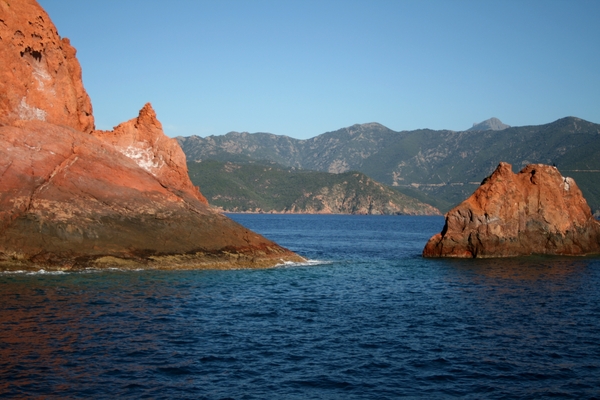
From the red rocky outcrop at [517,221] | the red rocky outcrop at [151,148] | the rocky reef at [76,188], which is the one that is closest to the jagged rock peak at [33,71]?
the rocky reef at [76,188]

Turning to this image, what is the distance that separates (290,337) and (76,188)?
23.0m

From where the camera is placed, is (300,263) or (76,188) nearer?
(76,188)

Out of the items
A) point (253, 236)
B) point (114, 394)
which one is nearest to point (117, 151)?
point (253, 236)

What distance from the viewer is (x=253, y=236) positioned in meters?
45.5

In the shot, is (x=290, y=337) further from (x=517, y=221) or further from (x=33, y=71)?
(x=517, y=221)

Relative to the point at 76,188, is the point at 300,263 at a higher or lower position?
lower

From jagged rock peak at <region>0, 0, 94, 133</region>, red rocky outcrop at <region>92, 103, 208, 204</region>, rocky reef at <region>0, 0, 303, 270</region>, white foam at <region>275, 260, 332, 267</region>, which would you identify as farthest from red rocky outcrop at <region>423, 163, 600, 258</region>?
jagged rock peak at <region>0, 0, 94, 133</region>

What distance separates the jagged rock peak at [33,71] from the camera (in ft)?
131

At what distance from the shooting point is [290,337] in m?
22.2

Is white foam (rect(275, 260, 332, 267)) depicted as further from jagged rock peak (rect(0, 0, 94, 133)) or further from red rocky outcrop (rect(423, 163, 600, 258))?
jagged rock peak (rect(0, 0, 94, 133))

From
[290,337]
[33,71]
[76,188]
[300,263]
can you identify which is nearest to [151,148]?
[76,188]

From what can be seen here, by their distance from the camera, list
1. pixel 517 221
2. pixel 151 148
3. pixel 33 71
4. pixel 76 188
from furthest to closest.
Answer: pixel 517 221
pixel 151 148
pixel 33 71
pixel 76 188

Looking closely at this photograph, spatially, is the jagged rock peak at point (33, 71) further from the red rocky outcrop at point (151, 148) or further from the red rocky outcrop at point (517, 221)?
the red rocky outcrop at point (517, 221)

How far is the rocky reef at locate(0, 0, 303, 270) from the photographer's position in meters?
36.7
